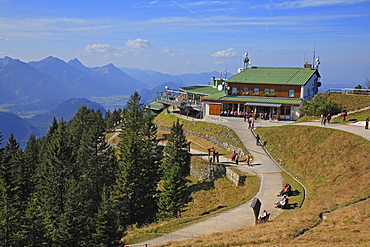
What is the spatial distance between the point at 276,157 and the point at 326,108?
50.3 feet

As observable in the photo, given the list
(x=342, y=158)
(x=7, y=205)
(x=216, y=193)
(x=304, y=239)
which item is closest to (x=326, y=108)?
(x=342, y=158)

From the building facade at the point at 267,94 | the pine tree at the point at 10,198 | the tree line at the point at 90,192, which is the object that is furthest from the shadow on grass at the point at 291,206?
the building facade at the point at 267,94

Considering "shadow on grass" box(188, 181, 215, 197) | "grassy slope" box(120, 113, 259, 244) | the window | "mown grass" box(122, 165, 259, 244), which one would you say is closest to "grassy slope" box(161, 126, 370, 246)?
"grassy slope" box(120, 113, 259, 244)

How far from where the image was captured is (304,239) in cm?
1828

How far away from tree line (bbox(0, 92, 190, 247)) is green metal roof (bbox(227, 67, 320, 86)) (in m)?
22.5

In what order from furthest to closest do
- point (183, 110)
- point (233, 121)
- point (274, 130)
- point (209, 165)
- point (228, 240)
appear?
point (183, 110)
point (233, 121)
point (274, 130)
point (209, 165)
point (228, 240)

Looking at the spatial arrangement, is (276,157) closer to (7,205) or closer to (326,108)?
(326,108)

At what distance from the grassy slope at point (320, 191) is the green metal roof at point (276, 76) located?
17.8m

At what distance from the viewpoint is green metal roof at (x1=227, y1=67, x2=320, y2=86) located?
61.2m

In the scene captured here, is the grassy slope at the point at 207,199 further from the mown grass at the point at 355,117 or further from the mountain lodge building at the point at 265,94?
the mown grass at the point at 355,117

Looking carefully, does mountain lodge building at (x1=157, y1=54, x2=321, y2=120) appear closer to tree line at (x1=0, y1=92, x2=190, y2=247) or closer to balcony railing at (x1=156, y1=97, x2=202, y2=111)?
balcony railing at (x1=156, y1=97, x2=202, y2=111)

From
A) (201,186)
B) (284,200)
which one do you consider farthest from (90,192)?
(284,200)

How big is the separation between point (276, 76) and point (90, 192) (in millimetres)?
40098

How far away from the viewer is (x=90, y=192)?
146 ft
